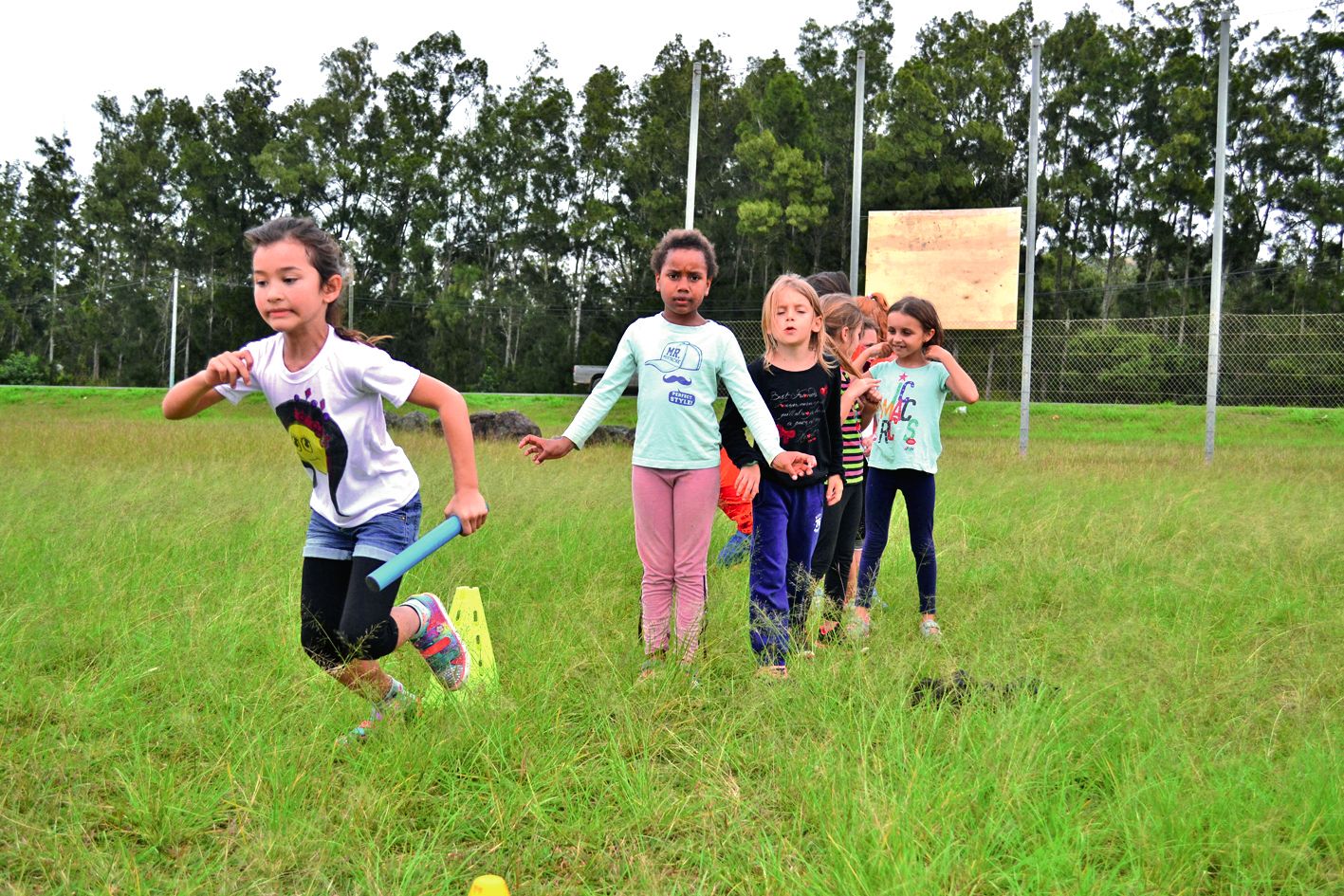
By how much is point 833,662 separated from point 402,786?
1354 mm

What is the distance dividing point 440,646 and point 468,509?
598mm

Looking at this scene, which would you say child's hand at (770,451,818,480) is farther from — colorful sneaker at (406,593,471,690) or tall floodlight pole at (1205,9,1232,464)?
tall floodlight pole at (1205,9,1232,464)

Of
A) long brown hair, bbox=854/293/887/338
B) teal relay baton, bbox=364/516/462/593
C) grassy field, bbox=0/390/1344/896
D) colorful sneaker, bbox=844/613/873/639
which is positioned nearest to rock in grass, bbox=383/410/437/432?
grassy field, bbox=0/390/1344/896

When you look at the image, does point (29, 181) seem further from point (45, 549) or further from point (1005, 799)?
point (1005, 799)

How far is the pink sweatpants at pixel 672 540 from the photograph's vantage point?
3.75 m

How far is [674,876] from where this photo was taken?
2.34 m

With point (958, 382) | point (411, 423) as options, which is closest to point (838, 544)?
point (958, 382)

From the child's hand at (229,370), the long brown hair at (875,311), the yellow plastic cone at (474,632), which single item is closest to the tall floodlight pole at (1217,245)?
the long brown hair at (875,311)

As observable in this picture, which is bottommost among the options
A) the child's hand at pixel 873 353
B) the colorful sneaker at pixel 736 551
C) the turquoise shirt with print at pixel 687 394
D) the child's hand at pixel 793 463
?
the colorful sneaker at pixel 736 551

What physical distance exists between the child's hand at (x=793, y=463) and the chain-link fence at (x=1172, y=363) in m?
15.8

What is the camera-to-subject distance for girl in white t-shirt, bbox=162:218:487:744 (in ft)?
9.50

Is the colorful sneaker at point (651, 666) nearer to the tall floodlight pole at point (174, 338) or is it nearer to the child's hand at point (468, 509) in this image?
the child's hand at point (468, 509)

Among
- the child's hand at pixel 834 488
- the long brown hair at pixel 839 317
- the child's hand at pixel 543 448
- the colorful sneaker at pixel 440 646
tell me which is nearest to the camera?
the colorful sneaker at pixel 440 646

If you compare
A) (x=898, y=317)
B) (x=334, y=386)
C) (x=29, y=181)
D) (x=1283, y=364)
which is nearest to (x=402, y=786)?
(x=334, y=386)
